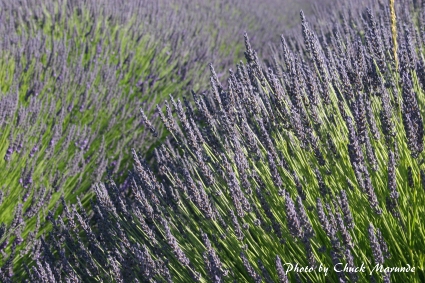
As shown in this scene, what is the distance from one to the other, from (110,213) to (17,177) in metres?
0.91

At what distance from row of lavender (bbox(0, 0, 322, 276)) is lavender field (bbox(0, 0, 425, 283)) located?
0.02 m

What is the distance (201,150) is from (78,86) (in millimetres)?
1945

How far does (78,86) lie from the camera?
11.9ft

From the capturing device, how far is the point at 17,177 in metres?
2.77

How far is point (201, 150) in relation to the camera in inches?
77.2

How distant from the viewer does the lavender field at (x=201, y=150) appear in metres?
1.56

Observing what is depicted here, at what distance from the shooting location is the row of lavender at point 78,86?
2756 mm

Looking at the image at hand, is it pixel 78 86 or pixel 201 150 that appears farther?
pixel 78 86

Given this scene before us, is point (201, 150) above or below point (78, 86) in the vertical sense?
below

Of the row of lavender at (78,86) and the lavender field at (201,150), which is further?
the row of lavender at (78,86)

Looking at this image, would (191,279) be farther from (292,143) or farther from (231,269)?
(292,143)

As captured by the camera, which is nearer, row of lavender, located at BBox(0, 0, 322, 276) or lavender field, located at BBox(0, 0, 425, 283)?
lavender field, located at BBox(0, 0, 425, 283)

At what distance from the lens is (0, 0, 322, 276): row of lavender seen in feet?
9.04

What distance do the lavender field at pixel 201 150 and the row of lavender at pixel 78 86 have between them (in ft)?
0.05
